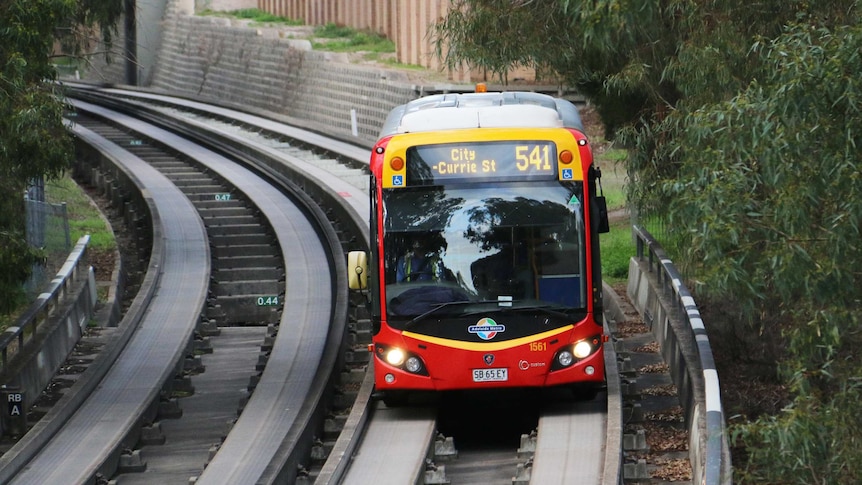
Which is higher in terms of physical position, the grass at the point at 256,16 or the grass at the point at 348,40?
the grass at the point at 256,16

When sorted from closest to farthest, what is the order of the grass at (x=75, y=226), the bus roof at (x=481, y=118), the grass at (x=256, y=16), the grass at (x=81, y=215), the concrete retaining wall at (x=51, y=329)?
the bus roof at (x=481, y=118) < the concrete retaining wall at (x=51, y=329) < the grass at (x=75, y=226) < the grass at (x=81, y=215) < the grass at (x=256, y=16)

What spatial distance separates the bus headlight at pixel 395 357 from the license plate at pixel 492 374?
740mm

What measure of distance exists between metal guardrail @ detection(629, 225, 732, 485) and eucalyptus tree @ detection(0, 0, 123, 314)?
23.2 ft

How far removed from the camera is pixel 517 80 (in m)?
41.1

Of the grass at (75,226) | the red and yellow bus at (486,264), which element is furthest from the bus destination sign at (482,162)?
the grass at (75,226)

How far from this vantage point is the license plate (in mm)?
13883

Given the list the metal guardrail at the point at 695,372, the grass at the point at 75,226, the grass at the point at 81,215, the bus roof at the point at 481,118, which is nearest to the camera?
the metal guardrail at the point at 695,372

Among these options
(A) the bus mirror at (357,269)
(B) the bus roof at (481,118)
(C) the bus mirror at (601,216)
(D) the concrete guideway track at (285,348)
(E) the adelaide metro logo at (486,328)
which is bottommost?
(D) the concrete guideway track at (285,348)

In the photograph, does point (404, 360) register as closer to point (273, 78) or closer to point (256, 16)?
point (273, 78)

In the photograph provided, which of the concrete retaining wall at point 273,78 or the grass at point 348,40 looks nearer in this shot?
the concrete retaining wall at point 273,78

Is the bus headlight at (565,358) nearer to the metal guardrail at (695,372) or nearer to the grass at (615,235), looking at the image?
the metal guardrail at (695,372)

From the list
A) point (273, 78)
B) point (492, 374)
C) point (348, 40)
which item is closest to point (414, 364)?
point (492, 374)

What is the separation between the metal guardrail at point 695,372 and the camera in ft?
34.4

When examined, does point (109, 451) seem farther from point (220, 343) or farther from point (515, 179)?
point (220, 343)
